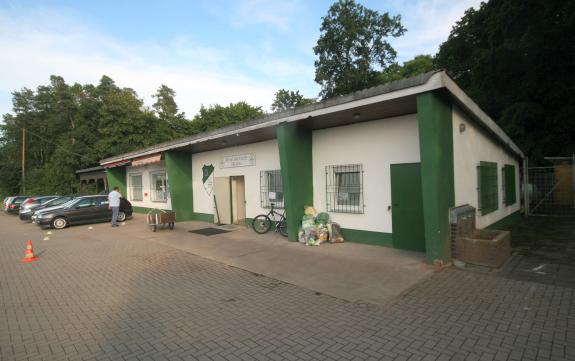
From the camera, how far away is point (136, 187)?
18922mm

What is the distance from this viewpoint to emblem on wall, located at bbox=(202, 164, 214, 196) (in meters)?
13.0

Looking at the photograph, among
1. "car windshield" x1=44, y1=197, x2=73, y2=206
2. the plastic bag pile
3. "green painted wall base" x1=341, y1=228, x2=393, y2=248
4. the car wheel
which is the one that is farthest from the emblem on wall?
"car windshield" x1=44, y1=197, x2=73, y2=206

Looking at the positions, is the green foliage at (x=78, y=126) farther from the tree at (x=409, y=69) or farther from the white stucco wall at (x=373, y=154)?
the white stucco wall at (x=373, y=154)

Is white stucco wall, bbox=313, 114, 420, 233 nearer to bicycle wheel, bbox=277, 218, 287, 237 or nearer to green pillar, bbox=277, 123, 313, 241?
green pillar, bbox=277, 123, 313, 241

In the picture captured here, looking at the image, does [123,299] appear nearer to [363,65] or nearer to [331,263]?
[331,263]

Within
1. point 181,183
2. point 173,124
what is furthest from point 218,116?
point 181,183

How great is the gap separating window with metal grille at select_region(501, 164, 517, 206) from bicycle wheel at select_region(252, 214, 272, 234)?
26.2 ft

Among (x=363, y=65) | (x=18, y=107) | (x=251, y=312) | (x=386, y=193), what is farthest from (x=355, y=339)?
(x=18, y=107)

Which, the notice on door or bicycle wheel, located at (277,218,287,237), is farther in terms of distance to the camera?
the notice on door

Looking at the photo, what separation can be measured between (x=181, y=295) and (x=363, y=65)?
30788 mm

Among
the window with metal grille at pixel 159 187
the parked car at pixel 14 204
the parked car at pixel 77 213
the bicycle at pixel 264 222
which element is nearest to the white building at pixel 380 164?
the bicycle at pixel 264 222

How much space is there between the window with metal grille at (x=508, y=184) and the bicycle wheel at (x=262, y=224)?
800 centimetres

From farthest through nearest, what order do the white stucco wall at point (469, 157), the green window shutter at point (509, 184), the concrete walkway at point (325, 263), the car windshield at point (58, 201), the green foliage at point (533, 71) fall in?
the car windshield at point (58, 201) → the green foliage at point (533, 71) → the green window shutter at point (509, 184) → the white stucco wall at point (469, 157) → the concrete walkway at point (325, 263)

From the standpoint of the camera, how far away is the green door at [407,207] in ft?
23.0
